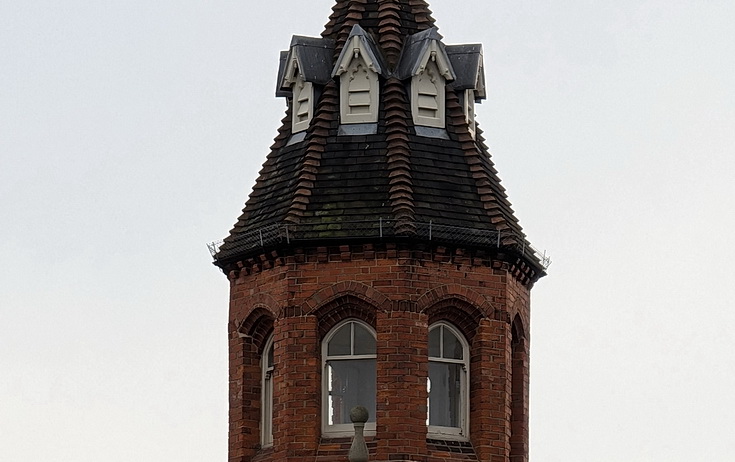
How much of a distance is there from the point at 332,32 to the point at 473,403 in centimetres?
910

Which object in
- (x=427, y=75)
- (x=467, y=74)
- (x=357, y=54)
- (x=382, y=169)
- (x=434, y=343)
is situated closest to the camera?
(x=434, y=343)

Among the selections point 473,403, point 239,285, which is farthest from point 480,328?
point 239,285

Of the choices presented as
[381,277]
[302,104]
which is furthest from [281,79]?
[381,277]

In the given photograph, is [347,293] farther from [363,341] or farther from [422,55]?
[422,55]

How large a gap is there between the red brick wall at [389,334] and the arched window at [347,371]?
270 millimetres

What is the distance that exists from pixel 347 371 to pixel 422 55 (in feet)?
23.0

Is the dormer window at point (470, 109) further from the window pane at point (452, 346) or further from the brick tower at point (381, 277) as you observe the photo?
the window pane at point (452, 346)

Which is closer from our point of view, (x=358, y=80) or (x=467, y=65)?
(x=358, y=80)

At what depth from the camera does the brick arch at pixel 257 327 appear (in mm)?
57312

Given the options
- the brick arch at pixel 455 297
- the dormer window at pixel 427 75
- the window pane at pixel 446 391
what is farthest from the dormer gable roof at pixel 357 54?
the window pane at pixel 446 391

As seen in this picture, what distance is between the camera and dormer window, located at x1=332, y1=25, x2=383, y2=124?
191 feet

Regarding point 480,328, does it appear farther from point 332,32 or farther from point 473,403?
point 332,32

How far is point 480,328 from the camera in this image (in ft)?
185

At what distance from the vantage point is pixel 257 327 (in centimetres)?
5759
